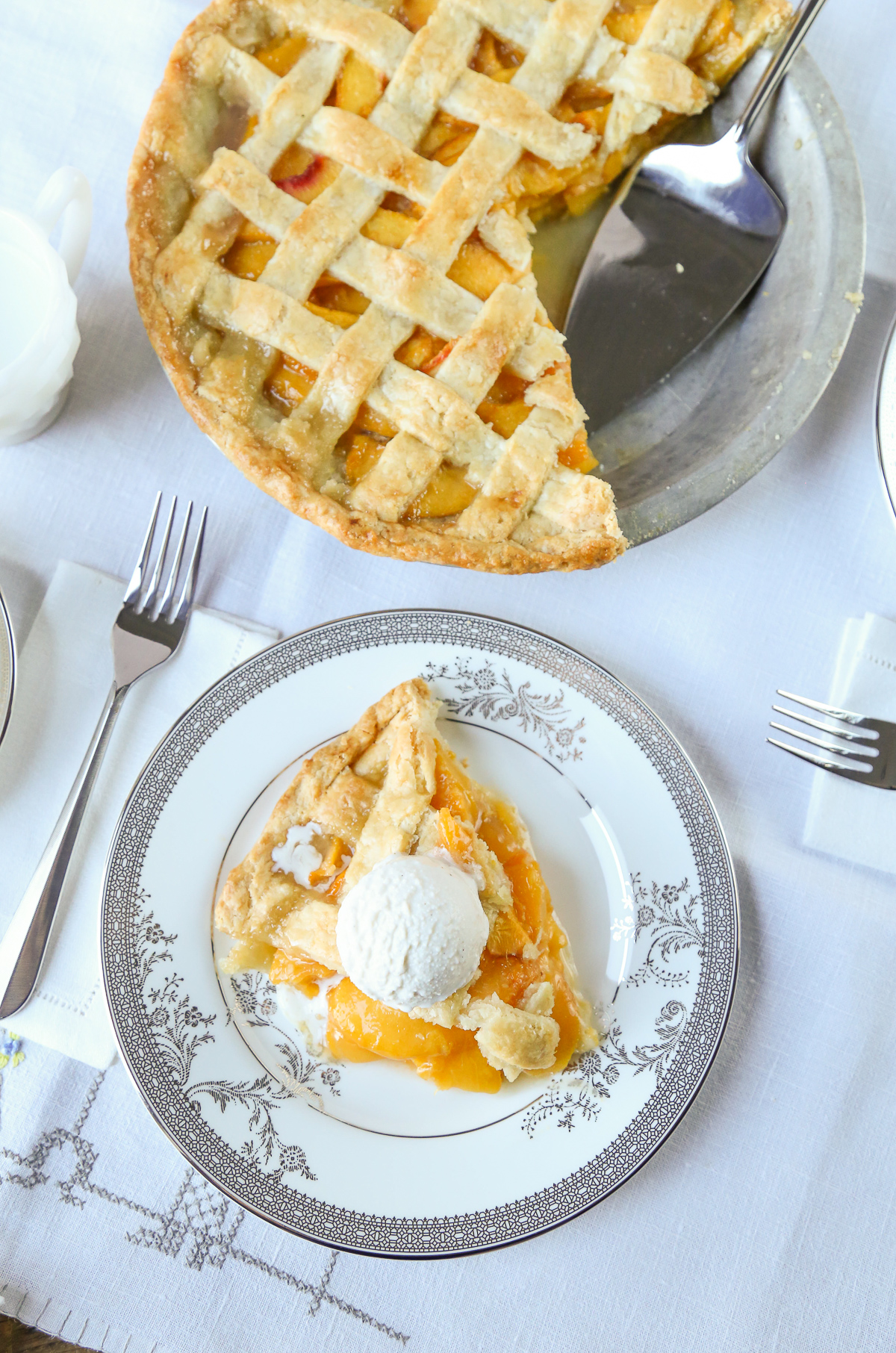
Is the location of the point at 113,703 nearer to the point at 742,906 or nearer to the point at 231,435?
the point at 231,435

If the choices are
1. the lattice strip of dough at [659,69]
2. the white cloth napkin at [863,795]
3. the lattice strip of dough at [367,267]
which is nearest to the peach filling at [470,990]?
the white cloth napkin at [863,795]

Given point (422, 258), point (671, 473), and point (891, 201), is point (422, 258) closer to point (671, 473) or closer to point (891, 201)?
point (671, 473)

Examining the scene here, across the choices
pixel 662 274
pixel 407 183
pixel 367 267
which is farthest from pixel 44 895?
pixel 662 274

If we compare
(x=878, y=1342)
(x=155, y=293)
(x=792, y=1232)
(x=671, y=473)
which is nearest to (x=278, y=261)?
(x=155, y=293)

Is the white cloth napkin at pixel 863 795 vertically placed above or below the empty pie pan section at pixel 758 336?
below

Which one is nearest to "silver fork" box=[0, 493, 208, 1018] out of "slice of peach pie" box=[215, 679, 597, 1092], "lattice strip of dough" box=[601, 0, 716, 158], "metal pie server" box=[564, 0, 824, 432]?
"slice of peach pie" box=[215, 679, 597, 1092]

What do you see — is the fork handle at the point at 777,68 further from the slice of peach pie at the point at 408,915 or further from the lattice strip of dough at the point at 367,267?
the slice of peach pie at the point at 408,915
